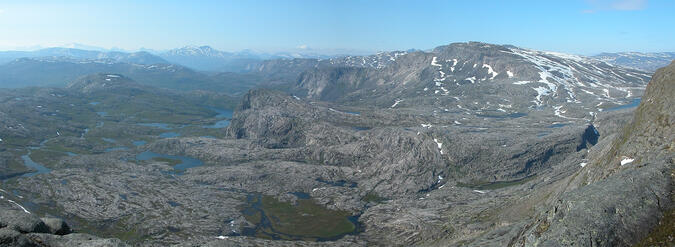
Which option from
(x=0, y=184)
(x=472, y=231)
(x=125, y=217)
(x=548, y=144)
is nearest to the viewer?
(x=472, y=231)

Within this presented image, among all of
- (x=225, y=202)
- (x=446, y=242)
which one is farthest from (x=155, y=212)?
(x=446, y=242)

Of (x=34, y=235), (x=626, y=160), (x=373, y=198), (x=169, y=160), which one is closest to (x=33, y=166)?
(x=169, y=160)

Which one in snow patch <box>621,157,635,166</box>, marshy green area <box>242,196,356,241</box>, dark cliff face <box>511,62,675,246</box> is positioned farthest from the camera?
marshy green area <box>242,196,356,241</box>

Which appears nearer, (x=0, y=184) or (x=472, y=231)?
(x=472, y=231)

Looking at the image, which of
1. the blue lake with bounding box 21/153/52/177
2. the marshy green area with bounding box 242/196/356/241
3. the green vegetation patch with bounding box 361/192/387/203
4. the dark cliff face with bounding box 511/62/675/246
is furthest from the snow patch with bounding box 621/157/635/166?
the blue lake with bounding box 21/153/52/177

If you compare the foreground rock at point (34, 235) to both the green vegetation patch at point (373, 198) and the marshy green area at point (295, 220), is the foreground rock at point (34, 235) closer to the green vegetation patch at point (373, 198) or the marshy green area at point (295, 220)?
the marshy green area at point (295, 220)

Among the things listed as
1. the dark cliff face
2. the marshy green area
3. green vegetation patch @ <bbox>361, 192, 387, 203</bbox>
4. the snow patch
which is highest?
the dark cliff face

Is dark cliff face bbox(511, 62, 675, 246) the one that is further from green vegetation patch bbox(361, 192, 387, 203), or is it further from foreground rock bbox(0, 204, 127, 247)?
green vegetation patch bbox(361, 192, 387, 203)

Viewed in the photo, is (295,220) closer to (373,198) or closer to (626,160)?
(373,198)

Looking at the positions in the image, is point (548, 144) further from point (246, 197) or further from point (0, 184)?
point (0, 184)
